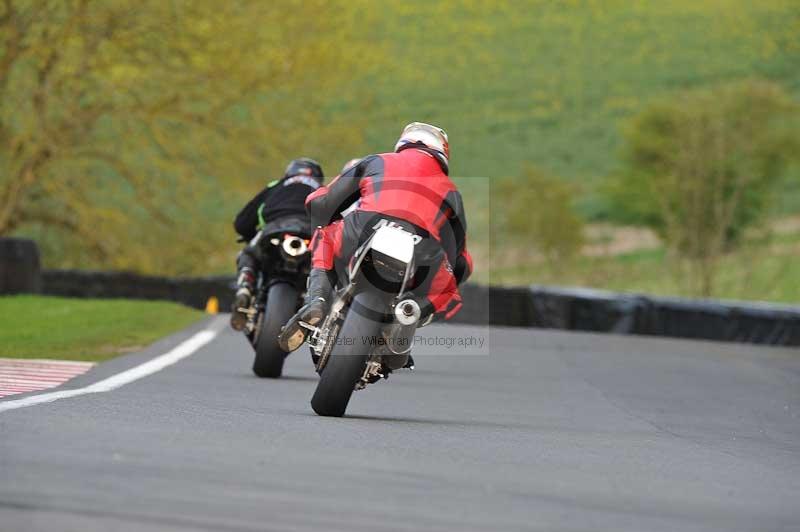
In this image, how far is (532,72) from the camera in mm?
87312

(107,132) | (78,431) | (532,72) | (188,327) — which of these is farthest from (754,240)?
(532,72)

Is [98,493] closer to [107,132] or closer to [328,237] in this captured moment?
[328,237]

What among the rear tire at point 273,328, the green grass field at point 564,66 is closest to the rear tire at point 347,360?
the rear tire at point 273,328

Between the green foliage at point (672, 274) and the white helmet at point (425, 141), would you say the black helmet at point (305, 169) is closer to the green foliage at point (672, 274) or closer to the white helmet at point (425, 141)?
the white helmet at point (425, 141)

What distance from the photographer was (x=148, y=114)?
1183 inches

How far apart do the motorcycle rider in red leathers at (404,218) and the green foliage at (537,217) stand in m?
47.9

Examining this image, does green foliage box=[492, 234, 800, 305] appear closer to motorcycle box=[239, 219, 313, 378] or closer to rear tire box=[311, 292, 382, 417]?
motorcycle box=[239, 219, 313, 378]

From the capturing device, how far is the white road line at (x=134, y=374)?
26.8ft

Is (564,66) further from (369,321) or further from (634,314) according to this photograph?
(369,321)

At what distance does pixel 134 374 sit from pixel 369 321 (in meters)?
3.46

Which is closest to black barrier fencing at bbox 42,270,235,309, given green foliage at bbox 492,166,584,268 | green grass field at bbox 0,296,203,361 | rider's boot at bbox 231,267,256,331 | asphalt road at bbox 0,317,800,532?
green grass field at bbox 0,296,203,361

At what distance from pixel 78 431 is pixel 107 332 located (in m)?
9.50

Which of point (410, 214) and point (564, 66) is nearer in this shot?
point (410, 214)

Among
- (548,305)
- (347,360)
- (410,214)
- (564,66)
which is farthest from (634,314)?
(564,66)
